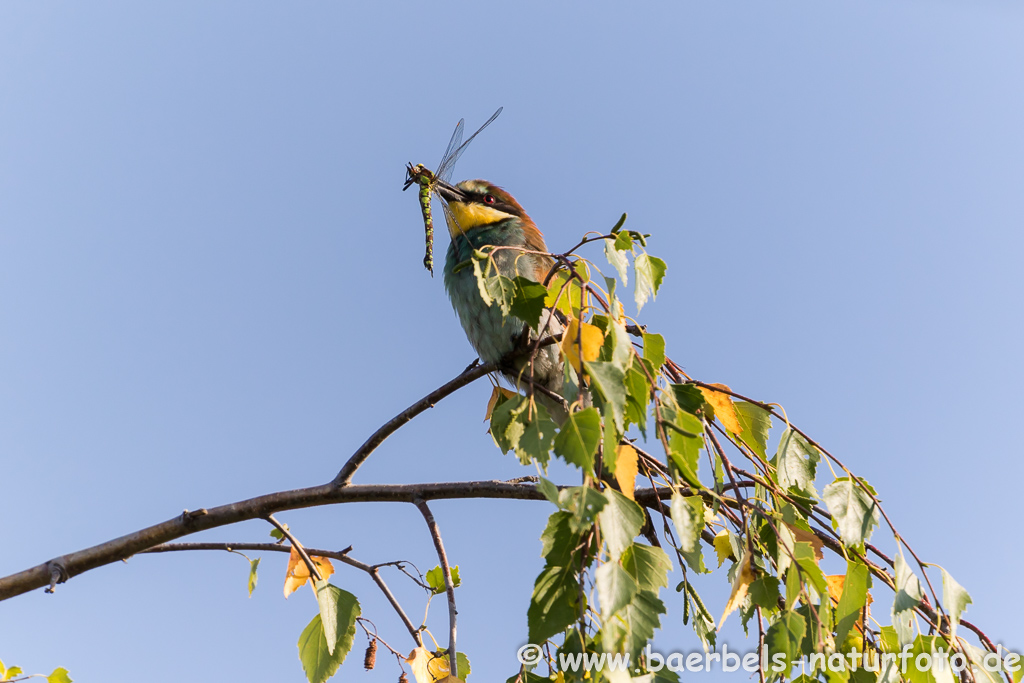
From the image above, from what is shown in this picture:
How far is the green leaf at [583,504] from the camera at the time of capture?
137 centimetres

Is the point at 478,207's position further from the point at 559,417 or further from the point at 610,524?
the point at 610,524

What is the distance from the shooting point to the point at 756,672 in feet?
5.55

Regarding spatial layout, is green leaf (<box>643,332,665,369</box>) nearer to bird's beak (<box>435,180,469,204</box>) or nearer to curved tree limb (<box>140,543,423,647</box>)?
curved tree limb (<box>140,543,423,647</box>)

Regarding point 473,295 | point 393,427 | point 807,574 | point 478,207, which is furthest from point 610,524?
point 478,207

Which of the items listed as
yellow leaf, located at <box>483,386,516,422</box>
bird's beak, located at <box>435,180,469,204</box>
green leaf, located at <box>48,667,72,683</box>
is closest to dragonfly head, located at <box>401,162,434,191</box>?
bird's beak, located at <box>435,180,469,204</box>

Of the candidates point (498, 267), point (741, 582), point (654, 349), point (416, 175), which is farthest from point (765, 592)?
point (416, 175)

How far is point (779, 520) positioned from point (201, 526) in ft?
5.35

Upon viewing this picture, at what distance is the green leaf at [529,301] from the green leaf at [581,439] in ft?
1.76

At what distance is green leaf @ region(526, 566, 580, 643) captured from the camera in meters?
1.55

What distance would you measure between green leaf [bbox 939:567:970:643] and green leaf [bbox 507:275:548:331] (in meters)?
1.11

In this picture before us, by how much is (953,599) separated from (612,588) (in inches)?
37.6

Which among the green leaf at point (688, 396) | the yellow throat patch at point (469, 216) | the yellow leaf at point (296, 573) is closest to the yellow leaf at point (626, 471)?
the green leaf at point (688, 396)

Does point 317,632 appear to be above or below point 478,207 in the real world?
below

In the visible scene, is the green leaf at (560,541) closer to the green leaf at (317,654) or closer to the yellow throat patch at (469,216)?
the green leaf at (317,654)
